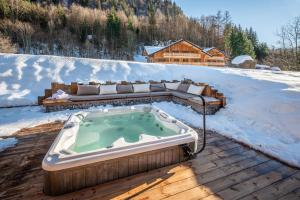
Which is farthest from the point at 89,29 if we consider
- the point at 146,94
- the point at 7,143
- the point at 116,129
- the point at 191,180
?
the point at 191,180

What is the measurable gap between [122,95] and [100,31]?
2195 cm

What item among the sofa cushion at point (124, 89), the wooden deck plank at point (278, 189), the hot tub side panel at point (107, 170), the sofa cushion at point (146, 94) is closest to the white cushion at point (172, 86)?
the sofa cushion at point (146, 94)

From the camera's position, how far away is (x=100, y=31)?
957 inches

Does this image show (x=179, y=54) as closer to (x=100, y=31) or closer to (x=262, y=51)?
(x=100, y=31)

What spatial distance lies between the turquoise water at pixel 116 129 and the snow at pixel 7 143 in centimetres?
110

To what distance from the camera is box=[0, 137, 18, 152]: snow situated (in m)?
2.80

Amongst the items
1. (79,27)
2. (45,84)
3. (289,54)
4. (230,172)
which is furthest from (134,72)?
(79,27)

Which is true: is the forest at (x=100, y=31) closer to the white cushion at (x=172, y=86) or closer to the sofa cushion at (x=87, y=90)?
the sofa cushion at (x=87, y=90)

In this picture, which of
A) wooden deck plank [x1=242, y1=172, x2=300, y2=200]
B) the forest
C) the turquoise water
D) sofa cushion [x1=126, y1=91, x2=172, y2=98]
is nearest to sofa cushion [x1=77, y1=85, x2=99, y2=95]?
sofa cushion [x1=126, y1=91, x2=172, y2=98]

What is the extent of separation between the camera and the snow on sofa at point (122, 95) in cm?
475

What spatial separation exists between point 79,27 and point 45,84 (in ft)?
67.5

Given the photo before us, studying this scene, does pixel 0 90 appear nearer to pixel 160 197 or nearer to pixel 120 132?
pixel 120 132

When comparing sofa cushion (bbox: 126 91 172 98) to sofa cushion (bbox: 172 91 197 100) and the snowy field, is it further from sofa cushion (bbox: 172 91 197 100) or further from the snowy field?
the snowy field

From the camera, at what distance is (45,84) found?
6.30m
